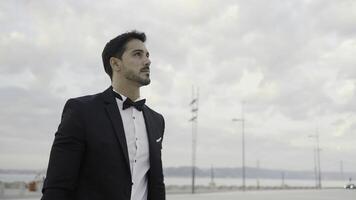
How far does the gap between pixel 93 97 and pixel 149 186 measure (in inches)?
28.2

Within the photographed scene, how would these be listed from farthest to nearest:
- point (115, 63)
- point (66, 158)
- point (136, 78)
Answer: point (115, 63) < point (136, 78) < point (66, 158)

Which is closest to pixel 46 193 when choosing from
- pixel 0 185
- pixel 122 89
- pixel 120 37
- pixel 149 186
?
pixel 149 186

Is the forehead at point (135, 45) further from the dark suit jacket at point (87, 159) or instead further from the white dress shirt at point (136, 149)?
the dark suit jacket at point (87, 159)

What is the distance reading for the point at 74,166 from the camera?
110 inches

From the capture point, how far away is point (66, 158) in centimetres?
279

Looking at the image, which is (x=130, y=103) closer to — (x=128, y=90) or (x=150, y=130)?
(x=128, y=90)

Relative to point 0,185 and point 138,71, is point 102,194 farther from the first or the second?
point 0,185

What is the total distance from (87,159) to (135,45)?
3.10 ft

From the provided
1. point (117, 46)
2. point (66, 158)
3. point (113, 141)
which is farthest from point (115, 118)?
point (117, 46)

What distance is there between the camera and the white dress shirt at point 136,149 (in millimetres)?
3033

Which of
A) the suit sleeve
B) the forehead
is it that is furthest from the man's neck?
the suit sleeve

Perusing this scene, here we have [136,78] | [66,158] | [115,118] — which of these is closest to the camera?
[66,158]

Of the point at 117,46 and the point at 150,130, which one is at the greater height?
the point at 117,46

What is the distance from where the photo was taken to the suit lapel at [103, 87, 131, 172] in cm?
294
